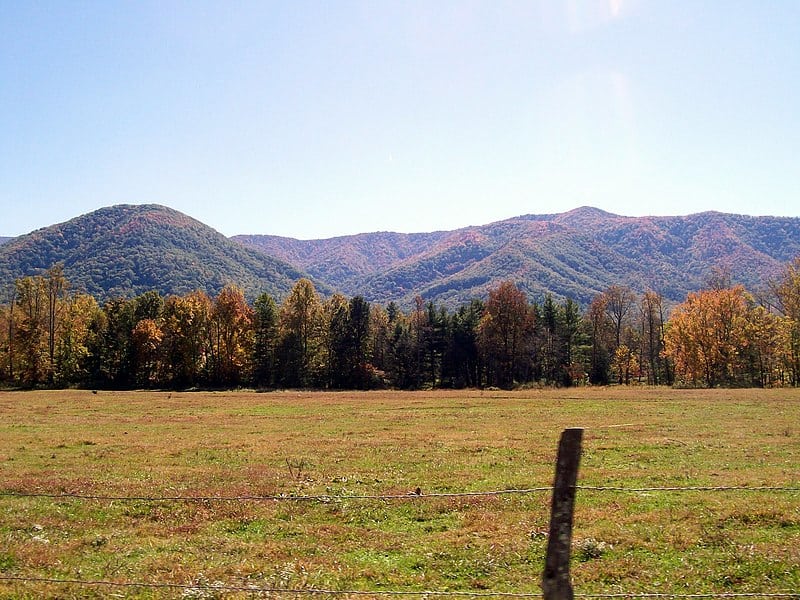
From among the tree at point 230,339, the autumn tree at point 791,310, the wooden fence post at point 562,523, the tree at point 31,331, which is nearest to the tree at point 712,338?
the autumn tree at point 791,310

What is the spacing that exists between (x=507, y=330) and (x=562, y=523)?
92.7 metres

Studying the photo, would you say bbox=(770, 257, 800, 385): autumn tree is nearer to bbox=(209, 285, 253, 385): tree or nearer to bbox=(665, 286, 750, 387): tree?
bbox=(665, 286, 750, 387): tree

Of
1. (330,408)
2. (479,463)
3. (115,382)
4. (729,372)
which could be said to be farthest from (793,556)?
(115,382)

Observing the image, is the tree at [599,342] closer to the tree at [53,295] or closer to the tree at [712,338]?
the tree at [712,338]

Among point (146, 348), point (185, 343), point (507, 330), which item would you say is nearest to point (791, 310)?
point (507, 330)

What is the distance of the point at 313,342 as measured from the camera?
103562 millimetres

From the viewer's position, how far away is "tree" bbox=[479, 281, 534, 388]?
9625cm

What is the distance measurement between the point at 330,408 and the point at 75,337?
2764 inches

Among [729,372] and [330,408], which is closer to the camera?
[330,408]

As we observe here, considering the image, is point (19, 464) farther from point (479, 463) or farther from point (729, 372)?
point (729, 372)

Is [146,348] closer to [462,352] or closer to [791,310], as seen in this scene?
[462,352]

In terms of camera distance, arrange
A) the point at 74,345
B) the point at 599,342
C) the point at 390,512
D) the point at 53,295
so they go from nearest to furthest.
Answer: the point at 390,512 → the point at 74,345 → the point at 53,295 → the point at 599,342

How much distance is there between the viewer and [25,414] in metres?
46.1

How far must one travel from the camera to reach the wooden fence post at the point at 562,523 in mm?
5809
